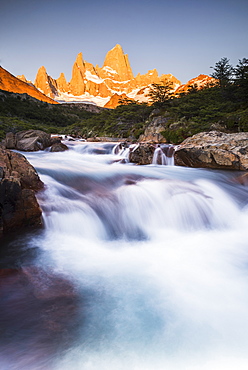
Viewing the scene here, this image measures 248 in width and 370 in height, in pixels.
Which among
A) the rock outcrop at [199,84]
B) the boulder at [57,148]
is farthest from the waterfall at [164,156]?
the rock outcrop at [199,84]

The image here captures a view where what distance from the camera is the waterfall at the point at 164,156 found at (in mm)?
10599

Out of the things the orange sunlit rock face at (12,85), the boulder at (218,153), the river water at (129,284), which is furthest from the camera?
the orange sunlit rock face at (12,85)

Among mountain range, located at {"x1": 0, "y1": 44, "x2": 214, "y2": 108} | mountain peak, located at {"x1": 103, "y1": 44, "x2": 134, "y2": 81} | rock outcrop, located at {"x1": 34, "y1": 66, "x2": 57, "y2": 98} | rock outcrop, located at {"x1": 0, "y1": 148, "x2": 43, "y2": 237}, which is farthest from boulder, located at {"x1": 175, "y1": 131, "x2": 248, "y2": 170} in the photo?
mountain peak, located at {"x1": 103, "y1": 44, "x2": 134, "y2": 81}

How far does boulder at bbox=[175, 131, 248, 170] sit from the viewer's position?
8.93 m

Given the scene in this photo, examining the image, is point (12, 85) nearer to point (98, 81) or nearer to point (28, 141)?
point (28, 141)

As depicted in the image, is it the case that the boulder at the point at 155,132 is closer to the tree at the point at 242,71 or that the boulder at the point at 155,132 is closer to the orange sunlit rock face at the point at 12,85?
the tree at the point at 242,71

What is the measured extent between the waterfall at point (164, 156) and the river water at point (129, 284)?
4444mm

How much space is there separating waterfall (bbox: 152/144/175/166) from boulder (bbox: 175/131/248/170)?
0.41 metres

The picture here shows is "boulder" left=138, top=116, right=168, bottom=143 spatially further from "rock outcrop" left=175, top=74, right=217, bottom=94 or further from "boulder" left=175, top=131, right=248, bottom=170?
"rock outcrop" left=175, top=74, right=217, bottom=94

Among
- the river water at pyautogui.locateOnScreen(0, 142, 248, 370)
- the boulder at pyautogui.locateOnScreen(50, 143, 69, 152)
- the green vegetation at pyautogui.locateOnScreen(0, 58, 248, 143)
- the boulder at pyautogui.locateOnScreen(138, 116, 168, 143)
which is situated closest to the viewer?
the river water at pyautogui.locateOnScreen(0, 142, 248, 370)

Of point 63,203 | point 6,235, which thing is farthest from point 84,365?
point 63,203

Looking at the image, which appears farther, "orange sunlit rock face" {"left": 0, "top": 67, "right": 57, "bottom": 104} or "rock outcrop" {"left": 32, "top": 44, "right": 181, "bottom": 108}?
"rock outcrop" {"left": 32, "top": 44, "right": 181, "bottom": 108}

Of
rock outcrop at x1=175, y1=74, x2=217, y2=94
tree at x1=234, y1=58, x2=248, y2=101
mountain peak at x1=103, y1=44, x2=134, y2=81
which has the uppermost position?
mountain peak at x1=103, y1=44, x2=134, y2=81

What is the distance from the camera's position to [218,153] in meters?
9.20
